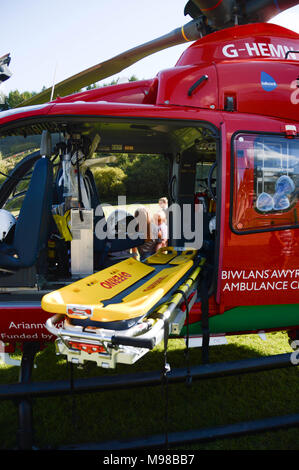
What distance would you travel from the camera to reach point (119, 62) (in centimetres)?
389

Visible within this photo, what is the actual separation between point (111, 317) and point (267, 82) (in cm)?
221

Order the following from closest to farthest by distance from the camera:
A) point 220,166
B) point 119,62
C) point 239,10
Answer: point 220,166
point 239,10
point 119,62

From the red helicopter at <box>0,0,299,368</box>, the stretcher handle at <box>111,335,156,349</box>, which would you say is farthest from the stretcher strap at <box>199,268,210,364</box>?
the stretcher handle at <box>111,335,156,349</box>

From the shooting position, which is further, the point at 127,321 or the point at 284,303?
the point at 284,303

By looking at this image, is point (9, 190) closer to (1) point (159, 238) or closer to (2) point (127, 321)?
(2) point (127, 321)

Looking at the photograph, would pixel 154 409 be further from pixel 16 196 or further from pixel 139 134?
pixel 139 134

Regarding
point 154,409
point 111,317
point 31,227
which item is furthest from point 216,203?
point 154,409

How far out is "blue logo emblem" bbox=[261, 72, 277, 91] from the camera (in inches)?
108

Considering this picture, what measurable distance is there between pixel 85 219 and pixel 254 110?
1571 mm

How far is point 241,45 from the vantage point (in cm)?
308

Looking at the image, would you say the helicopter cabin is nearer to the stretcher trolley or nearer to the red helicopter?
the red helicopter
